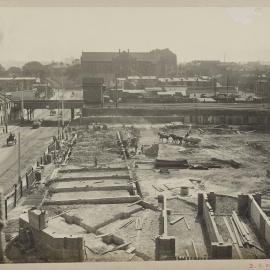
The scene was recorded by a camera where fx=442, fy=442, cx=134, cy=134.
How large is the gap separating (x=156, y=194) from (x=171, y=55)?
33640mm

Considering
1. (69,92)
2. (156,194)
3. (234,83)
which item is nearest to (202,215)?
(156,194)

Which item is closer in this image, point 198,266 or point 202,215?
point 198,266

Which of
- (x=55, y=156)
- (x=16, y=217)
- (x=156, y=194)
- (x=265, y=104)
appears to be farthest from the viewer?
(x=265, y=104)

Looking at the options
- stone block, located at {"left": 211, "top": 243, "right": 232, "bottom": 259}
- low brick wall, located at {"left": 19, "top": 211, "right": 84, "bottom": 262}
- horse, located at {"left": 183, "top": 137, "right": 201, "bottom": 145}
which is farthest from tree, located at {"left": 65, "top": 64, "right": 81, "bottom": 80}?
stone block, located at {"left": 211, "top": 243, "right": 232, "bottom": 259}

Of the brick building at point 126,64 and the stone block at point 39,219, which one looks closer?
the stone block at point 39,219

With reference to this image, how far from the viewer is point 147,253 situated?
33.2ft

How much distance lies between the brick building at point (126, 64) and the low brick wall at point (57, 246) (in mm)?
33075

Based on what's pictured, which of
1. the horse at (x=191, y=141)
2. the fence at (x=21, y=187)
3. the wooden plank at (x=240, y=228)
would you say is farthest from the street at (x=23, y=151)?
the wooden plank at (x=240, y=228)

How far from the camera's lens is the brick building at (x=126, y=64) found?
44125 millimetres

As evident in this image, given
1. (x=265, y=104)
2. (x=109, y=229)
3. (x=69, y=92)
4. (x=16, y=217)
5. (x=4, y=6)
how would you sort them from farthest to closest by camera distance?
(x=69, y=92)
(x=265, y=104)
(x=16, y=217)
(x=109, y=229)
(x=4, y=6)

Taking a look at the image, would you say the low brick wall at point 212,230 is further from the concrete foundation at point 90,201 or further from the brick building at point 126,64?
the brick building at point 126,64

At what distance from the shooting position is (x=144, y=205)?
43.5 ft

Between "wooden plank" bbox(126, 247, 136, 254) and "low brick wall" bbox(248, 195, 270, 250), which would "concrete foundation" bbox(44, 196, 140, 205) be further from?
"low brick wall" bbox(248, 195, 270, 250)

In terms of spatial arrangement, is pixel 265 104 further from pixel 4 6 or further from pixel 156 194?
pixel 4 6
